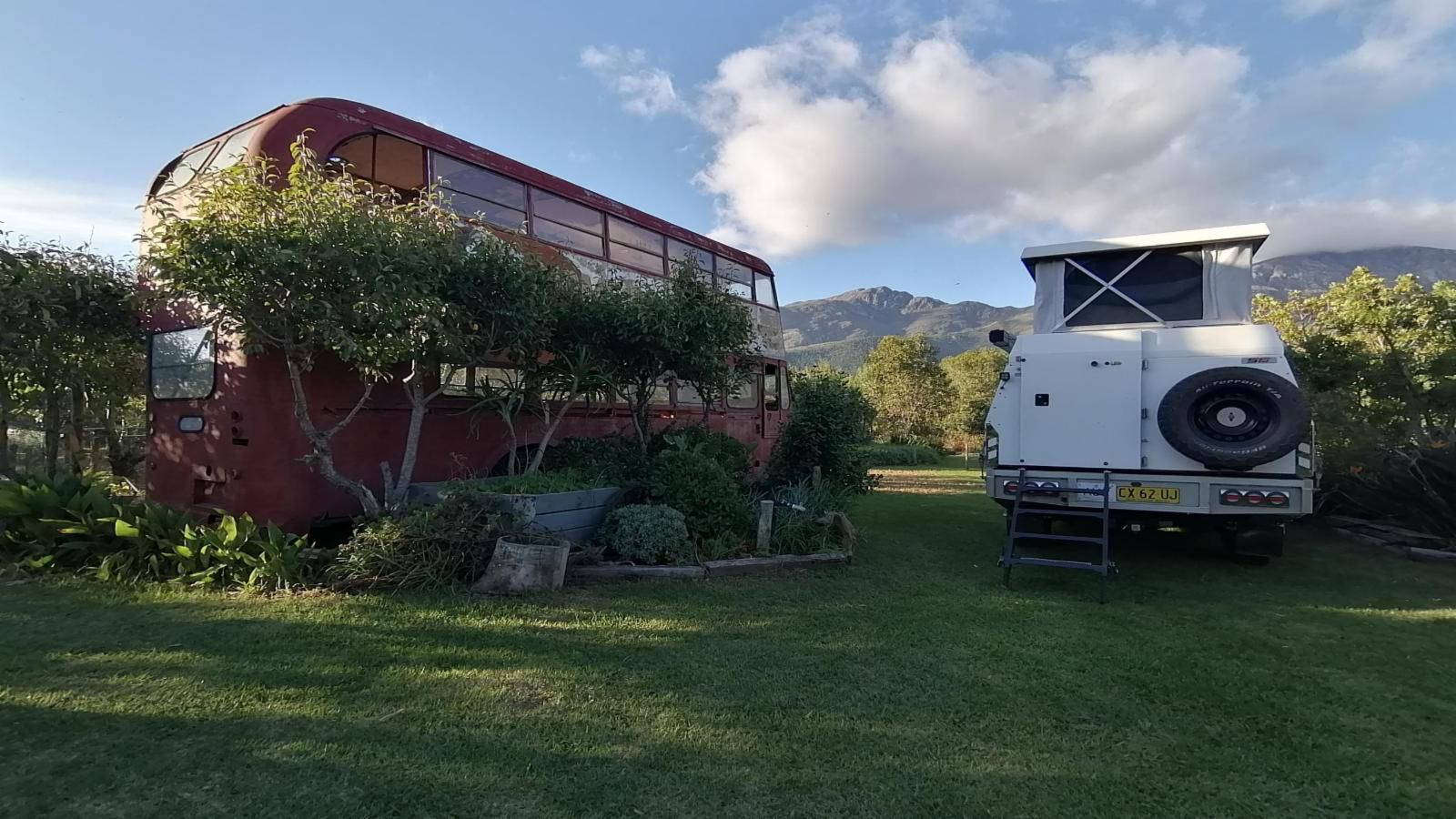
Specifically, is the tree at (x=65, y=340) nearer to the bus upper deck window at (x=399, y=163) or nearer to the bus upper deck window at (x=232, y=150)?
the bus upper deck window at (x=232, y=150)

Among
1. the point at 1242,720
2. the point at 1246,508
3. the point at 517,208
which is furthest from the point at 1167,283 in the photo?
the point at 517,208

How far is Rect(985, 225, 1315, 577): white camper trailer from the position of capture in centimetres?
575

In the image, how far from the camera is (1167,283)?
23.4 feet

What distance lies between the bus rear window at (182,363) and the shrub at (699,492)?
3945 millimetres

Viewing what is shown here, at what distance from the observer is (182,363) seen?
618cm

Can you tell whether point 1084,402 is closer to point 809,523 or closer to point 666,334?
point 809,523

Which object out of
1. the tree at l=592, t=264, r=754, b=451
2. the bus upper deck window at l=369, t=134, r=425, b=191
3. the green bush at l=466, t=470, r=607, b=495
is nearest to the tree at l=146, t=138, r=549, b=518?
the green bush at l=466, t=470, r=607, b=495

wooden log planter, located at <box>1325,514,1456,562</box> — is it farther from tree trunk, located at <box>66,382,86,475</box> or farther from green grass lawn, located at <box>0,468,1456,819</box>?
tree trunk, located at <box>66,382,86,475</box>

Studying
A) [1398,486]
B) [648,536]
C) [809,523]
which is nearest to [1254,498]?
[1398,486]

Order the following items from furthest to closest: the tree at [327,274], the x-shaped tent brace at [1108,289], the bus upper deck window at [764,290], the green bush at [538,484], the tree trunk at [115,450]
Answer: the bus upper deck window at [764,290] < the tree trunk at [115,450] < the x-shaped tent brace at [1108,289] < the green bush at [538,484] < the tree at [327,274]

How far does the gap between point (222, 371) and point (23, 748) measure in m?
3.69

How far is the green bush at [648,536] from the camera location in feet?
19.3

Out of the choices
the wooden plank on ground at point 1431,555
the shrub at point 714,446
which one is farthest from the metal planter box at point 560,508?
the wooden plank on ground at point 1431,555

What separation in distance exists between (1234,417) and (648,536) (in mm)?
5138
